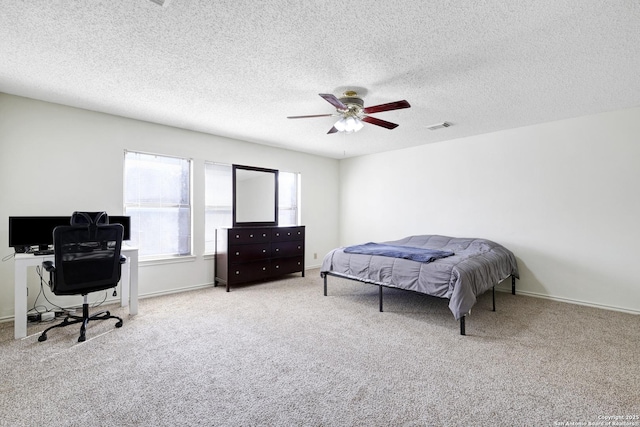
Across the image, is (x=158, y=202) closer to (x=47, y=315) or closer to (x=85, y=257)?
(x=85, y=257)

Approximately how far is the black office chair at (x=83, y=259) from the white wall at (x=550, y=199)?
15.3 ft

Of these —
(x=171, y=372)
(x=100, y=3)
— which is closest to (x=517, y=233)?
(x=171, y=372)

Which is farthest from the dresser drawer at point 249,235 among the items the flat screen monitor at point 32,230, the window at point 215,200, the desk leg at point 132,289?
the flat screen monitor at point 32,230

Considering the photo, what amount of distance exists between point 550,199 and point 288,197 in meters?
4.32

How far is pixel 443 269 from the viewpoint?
10.4 feet

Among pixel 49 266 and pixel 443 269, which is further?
pixel 443 269

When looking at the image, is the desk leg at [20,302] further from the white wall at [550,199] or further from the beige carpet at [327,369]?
the white wall at [550,199]

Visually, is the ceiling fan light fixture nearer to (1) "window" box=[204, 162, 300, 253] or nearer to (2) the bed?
(2) the bed

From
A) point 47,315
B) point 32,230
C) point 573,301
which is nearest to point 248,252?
point 47,315

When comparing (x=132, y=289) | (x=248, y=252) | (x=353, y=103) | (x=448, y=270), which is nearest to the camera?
(x=448, y=270)

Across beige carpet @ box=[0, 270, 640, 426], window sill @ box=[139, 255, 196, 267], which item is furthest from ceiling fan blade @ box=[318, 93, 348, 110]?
window sill @ box=[139, 255, 196, 267]

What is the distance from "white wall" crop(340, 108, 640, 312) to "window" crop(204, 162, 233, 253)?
3.23m

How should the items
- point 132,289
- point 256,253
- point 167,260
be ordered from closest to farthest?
point 132,289
point 167,260
point 256,253

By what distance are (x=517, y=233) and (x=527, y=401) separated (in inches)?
127
